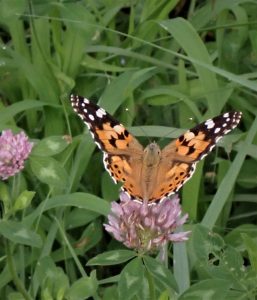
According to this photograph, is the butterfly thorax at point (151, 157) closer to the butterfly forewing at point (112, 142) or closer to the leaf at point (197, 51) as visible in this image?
the butterfly forewing at point (112, 142)

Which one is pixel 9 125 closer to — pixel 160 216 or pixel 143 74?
pixel 143 74

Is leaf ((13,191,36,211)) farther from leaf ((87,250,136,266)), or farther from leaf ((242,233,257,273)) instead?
leaf ((242,233,257,273))

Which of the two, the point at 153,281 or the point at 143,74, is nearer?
the point at 153,281

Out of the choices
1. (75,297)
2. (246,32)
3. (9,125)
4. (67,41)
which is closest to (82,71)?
(67,41)

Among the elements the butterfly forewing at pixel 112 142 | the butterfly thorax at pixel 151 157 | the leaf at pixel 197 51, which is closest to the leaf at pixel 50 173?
the butterfly forewing at pixel 112 142

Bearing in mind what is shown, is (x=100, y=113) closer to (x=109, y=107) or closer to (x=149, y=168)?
(x=149, y=168)

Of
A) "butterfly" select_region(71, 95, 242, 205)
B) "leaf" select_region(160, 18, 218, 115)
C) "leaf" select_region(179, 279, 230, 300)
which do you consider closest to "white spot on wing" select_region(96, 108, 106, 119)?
"butterfly" select_region(71, 95, 242, 205)

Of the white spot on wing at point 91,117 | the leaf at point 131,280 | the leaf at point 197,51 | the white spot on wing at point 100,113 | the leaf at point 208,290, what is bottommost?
the leaf at point 208,290
